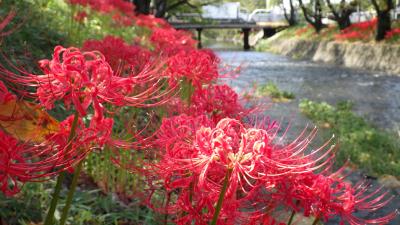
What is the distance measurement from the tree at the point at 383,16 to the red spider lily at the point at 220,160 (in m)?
16.9

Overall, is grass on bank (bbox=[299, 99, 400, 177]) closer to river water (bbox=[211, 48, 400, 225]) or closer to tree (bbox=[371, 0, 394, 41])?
river water (bbox=[211, 48, 400, 225])

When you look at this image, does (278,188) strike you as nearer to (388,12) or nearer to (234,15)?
(388,12)

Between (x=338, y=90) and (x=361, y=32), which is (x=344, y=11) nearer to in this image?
(x=361, y=32)

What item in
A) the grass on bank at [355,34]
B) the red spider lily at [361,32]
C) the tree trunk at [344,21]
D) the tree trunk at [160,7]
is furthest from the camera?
the tree trunk at [344,21]

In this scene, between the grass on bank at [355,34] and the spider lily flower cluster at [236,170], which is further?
the grass on bank at [355,34]

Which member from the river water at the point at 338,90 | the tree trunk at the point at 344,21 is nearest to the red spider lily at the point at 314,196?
the river water at the point at 338,90

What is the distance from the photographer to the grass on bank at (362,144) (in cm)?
517

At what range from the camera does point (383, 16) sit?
17.1 meters

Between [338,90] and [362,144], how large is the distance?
6029 mm

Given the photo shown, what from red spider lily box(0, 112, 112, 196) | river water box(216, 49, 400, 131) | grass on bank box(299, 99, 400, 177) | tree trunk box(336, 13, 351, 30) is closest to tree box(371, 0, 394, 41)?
river water box(216, 49, 400, 131)

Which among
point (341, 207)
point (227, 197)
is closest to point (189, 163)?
point (227, 197)

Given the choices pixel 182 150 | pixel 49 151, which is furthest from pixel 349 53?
pixel 49 151

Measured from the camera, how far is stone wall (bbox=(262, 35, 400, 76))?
15.6m

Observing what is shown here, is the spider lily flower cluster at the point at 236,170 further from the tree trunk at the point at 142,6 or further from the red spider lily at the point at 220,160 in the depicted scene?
the tree trunk at the point at 142,6
